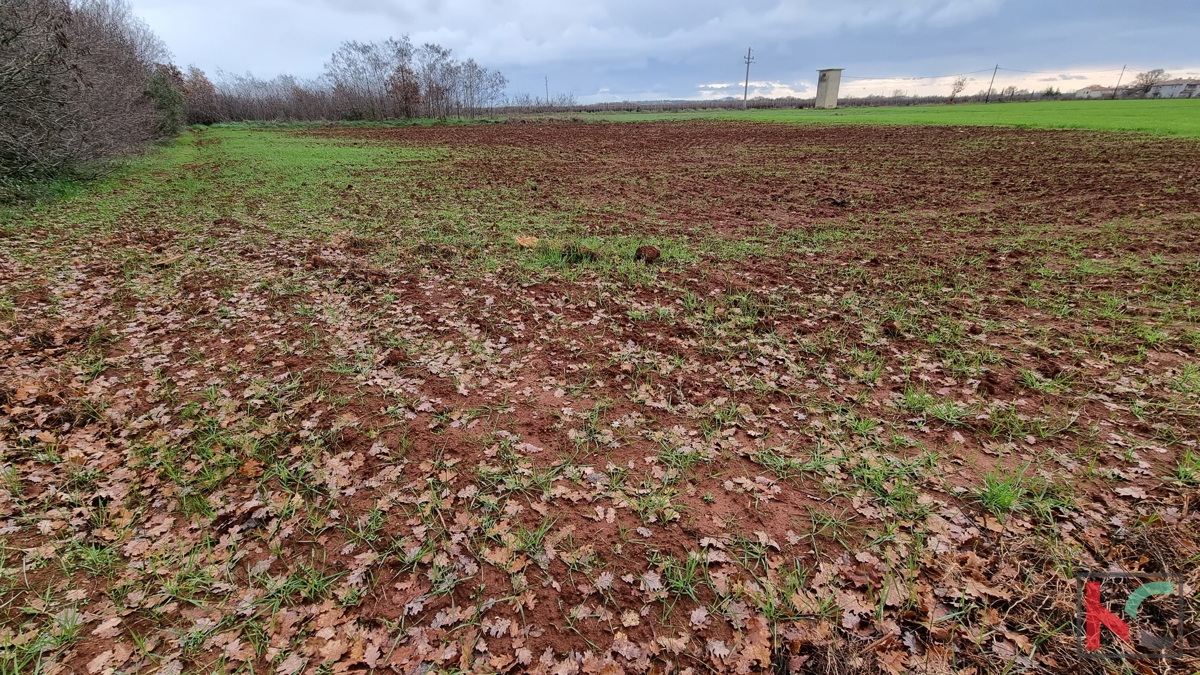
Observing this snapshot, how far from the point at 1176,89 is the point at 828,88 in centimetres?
6027

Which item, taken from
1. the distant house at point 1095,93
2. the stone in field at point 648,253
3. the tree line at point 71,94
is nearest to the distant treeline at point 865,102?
the distant house at point 1095,93

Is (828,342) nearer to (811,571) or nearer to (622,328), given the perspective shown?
(622,328)

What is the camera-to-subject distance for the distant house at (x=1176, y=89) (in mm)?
77150

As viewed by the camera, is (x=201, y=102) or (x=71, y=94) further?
(x=201, y=102)

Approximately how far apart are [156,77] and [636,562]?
46.3 meters

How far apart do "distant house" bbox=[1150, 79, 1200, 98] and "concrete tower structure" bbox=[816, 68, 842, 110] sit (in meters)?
53.8

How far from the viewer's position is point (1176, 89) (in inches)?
3132

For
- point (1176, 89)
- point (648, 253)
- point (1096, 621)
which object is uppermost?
point (1176, 89)

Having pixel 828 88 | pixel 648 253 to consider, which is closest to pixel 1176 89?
pixel 828 88

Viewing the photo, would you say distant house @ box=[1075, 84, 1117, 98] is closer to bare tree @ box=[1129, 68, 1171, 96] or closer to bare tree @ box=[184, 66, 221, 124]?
bare tree @ box=[1129, 68, 1171, 96]

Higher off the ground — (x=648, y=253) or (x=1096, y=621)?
(x=648, y=253)

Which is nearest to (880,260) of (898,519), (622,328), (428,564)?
(622,328)

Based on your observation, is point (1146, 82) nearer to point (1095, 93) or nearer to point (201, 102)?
point (1095, 93)

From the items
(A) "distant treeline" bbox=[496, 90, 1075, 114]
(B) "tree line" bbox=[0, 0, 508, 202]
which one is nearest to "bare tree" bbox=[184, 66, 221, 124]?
(B) "tree line" bbox=[0, 0, 508, 202]
